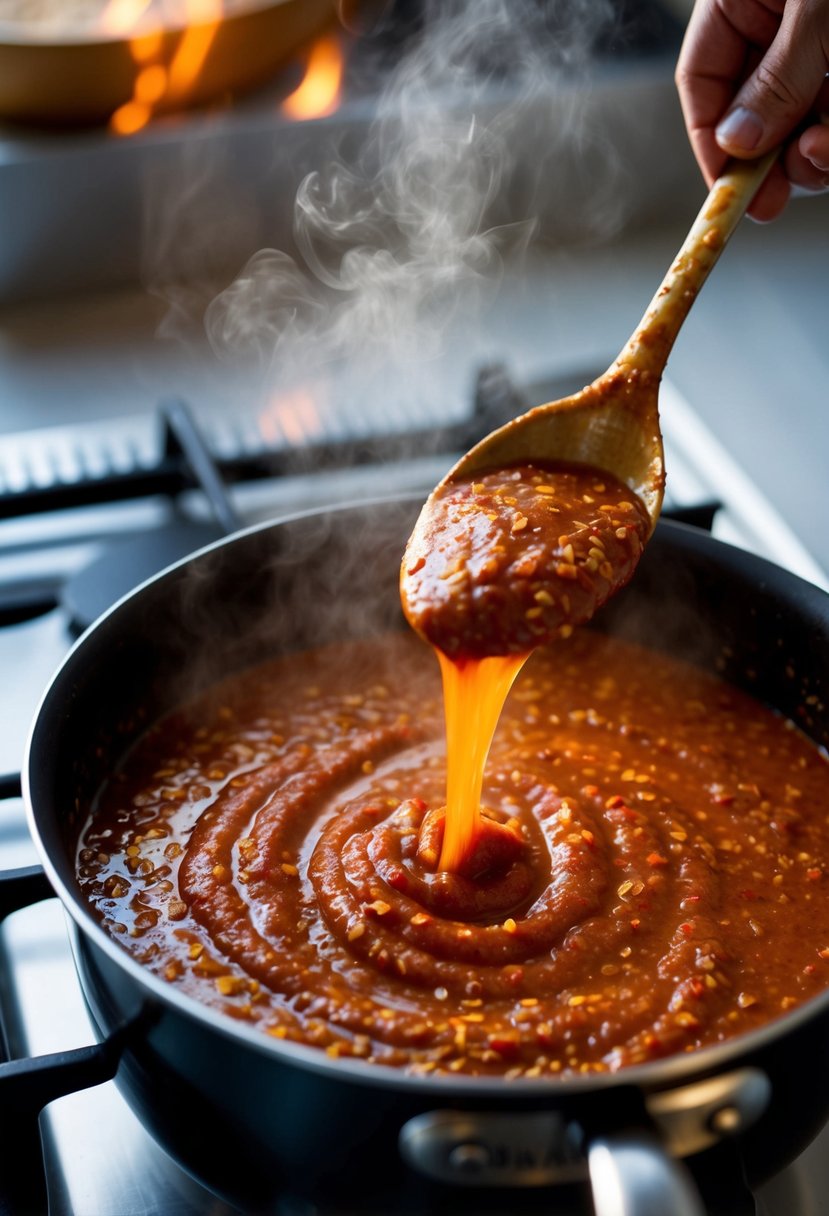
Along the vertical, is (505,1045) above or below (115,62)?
below

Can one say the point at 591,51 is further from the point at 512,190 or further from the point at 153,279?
the point at 153,279

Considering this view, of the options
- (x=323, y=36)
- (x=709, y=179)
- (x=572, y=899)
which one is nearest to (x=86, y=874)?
(x=572, y=899)

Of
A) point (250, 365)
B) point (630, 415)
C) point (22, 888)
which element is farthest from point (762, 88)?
point (22, 888)

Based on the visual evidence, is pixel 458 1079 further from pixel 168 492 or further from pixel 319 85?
pixel 319 85

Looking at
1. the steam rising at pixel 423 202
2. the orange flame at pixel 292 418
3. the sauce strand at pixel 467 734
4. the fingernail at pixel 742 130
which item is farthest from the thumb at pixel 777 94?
the steam rising at pixel 423 202

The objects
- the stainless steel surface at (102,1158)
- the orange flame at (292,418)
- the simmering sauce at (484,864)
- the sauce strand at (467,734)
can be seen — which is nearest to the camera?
the stainless steel surface at (102,1158)

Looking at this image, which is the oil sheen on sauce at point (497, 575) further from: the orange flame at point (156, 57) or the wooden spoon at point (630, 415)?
the orange flame at point (156, 57)

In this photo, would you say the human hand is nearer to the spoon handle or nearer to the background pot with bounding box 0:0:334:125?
the spoon handle
